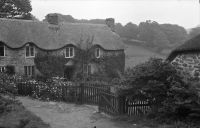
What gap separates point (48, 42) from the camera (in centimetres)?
4044

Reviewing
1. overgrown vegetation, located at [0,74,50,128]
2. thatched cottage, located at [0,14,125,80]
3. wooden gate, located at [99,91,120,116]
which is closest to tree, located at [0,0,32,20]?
thatched cottage, located at [0,14,125,80]

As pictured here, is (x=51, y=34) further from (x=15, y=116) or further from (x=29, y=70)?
(x=15, y=116)

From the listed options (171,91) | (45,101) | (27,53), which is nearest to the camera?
(171,91)

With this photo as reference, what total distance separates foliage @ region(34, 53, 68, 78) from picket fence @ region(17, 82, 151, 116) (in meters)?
13.1

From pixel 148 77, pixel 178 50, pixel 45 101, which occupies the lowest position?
pixel 45 101

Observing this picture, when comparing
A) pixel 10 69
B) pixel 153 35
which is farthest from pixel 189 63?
pixel 153 35

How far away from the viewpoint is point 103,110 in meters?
18.9

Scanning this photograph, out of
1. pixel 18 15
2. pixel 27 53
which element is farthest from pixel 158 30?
pixel 27 53

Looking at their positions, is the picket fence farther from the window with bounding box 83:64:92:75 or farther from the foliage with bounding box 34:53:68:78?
the window with bounding box 83:64:92:75

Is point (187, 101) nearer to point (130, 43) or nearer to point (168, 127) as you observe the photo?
point (168, 127)

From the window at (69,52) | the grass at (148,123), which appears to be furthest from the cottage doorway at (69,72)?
the grass at (148,123)

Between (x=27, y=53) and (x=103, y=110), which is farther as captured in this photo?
(x=27, y=53)

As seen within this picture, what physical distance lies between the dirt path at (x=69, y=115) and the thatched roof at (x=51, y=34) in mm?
16235

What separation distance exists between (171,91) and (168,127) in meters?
2.14
